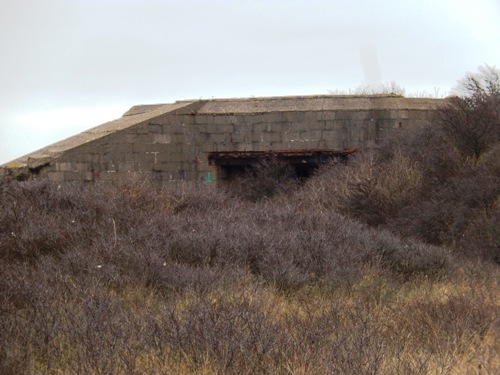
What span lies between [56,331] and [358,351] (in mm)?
2109

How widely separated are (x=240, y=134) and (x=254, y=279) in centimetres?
1001

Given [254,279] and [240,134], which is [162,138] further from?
[254,279]

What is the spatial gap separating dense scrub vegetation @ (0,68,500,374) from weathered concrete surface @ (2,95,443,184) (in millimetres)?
3185

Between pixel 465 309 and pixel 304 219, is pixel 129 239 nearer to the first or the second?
pixel 304 219

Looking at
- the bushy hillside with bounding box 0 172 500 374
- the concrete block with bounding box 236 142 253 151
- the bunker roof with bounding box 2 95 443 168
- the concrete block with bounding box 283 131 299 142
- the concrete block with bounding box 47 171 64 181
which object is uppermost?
Result: the bunker roof with bounding box 2 95 443 168

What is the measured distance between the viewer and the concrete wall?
1675 centimetres

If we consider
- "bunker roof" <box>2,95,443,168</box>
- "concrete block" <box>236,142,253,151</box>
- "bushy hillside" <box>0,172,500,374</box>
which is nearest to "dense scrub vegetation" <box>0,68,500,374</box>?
"bushy hillside" <box>0,172,500,374</box>

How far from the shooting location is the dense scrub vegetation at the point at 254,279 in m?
4.78

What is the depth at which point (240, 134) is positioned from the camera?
676 inches

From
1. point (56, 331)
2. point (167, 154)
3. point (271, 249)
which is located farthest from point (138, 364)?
point (167, 154)

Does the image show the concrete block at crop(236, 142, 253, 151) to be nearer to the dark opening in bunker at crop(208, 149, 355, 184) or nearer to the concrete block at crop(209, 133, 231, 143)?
the dark opening in bunker at crop(208, 149, 355, 184)

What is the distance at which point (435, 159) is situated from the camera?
1406 centimetres

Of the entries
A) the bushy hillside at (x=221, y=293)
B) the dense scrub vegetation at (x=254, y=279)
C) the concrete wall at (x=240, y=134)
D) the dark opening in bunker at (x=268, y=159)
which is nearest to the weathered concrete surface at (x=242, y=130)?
the concrete wall at (x=240, y=134)

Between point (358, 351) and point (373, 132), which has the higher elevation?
point (373, 132)
